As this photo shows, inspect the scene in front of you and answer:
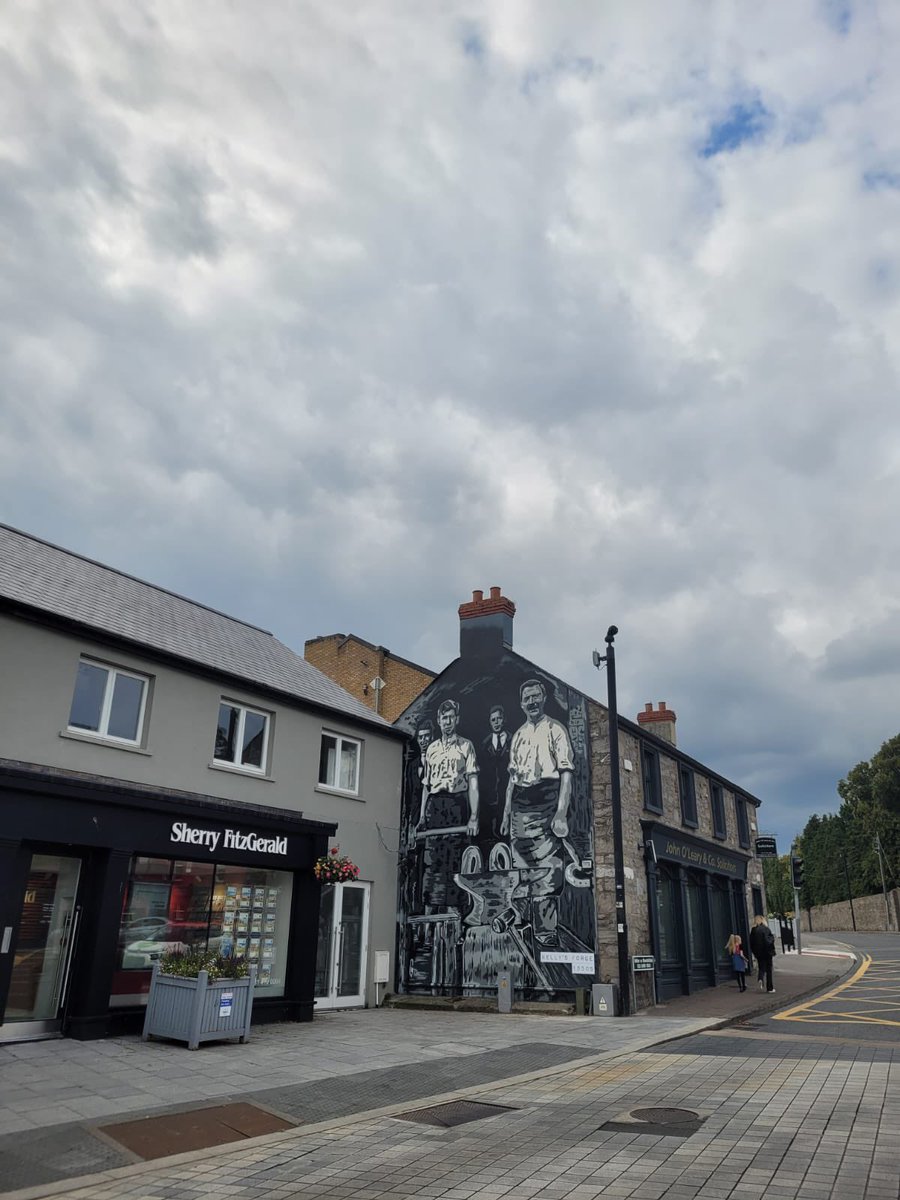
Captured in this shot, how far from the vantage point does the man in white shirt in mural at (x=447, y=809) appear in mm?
20641

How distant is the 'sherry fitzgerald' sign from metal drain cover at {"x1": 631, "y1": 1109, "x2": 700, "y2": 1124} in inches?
346

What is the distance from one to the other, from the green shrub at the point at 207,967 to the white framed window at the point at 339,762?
21.1ft

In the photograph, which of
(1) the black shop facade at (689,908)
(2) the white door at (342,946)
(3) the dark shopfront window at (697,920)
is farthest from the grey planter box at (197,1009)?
(3) the dark shopfront window at (697,920)

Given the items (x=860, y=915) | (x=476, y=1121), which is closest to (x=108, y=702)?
(x=476, y=1121)

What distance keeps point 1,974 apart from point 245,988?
11.0 feet

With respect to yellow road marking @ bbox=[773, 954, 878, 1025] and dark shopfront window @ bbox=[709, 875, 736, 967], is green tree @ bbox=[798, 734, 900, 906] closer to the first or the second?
yellow road marking @ bbox=[773, 954, 878, 1025]

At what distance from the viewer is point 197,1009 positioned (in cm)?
1220

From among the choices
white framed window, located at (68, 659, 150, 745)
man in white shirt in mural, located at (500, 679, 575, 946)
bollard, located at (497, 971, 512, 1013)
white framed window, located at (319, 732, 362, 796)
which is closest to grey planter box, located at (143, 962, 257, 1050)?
white framed window, located at (68, 659, 150, 745)

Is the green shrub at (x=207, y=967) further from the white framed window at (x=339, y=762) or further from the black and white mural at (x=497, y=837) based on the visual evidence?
the black and white mural at (x=497, y=837)

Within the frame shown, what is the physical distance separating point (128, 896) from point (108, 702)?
10.5 feet

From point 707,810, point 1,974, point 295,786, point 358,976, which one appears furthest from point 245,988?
point 707,810

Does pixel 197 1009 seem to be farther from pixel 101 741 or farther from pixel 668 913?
pixel 668 913

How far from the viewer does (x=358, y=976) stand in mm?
19531

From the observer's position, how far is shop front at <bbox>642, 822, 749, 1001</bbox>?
2062 cm
